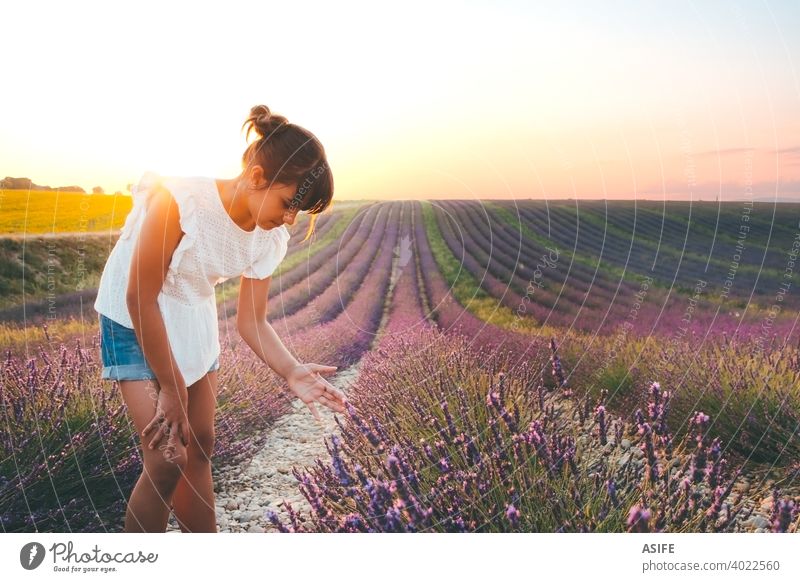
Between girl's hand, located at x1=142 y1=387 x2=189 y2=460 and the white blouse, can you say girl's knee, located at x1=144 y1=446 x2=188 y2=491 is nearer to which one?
girl's hand, located at x1=142 y1=387 x2=189 y2=460

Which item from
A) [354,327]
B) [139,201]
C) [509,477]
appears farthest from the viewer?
[354,327]

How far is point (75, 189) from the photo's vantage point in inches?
79.4

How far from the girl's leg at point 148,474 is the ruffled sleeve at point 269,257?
1.26ft

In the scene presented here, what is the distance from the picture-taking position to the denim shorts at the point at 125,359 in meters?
1.50

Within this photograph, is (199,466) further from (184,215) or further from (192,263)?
(184,215)

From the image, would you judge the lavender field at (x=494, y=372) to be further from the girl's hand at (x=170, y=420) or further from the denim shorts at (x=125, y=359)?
the denim shorts at (x=125, y=359)

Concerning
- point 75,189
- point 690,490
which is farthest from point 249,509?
point 690,490

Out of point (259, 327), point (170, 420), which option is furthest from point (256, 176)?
point (170, 420)

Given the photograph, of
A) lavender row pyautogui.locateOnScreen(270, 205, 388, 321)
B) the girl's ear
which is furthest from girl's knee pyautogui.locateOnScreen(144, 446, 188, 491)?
lavender row pyautogui.locateOnScreen(270, 205, 388, 321)

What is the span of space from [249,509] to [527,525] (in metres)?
0.88

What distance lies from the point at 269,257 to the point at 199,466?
60 centimetres

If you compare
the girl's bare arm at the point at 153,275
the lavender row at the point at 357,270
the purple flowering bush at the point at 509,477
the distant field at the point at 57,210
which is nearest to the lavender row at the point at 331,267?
the lavender row at the point at 357,270

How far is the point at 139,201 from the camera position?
4.99ft
